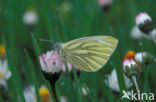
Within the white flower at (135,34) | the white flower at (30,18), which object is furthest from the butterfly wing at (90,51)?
the white flower at (30,18)

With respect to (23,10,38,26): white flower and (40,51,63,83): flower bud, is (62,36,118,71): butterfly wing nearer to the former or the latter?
(40,51,63,83): flower bud

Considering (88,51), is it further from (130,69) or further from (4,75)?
(4,75)

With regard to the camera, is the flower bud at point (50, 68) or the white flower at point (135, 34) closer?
the flower bud at point (50, 68)

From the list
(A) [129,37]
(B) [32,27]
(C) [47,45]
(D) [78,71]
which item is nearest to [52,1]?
(B) [32,27]

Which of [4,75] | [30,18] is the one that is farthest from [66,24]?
[4,75]

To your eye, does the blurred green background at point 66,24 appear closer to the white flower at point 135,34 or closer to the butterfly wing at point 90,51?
the white flower at point 135,34

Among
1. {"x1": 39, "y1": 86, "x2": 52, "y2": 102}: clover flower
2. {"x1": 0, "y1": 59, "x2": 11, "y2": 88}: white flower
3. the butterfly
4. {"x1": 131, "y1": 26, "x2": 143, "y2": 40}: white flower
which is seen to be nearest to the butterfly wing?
the butterfly

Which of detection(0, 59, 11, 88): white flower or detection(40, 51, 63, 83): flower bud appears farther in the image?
detection(0, 59, 11, 88): white flower
